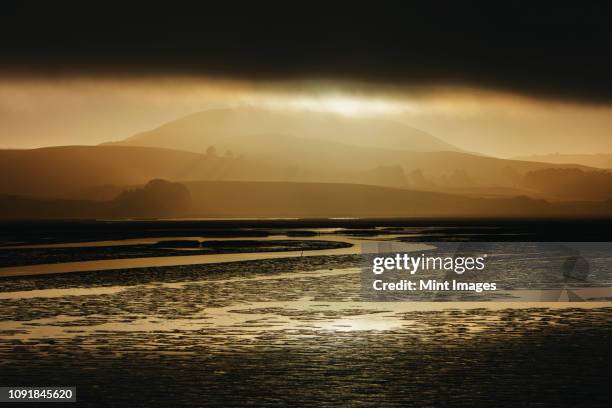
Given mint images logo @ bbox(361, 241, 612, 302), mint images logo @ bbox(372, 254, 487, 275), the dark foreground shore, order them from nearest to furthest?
the dark foreground shore
mint images logo @ bbox(361, 241, 612, 302)
mint images logo @ bbox(372, 254, 487, 275)

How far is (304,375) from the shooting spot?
108 ft

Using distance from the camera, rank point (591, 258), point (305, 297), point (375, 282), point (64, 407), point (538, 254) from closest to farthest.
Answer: point (64, 407) < point (305, 297) < point (375, 282) < point (591, 258) < point (538, 254)

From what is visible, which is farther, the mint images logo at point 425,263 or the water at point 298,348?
the mint images logo at point 425,263

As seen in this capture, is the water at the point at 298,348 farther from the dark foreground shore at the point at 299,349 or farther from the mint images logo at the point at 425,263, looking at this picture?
the mint images logo at the point at 425,263

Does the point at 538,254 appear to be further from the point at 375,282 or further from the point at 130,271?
the point at 130,271

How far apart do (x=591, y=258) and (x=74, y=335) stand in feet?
229

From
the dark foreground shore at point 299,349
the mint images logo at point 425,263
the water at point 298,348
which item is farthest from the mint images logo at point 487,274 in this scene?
the dark foreground shore at point 299,349

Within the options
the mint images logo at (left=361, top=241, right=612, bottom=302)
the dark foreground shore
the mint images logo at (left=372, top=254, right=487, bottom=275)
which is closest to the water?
the dark foreground shore

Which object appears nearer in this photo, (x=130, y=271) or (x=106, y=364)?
(x=106, y=364)

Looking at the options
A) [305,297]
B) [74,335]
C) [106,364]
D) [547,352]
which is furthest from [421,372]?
[305,297]

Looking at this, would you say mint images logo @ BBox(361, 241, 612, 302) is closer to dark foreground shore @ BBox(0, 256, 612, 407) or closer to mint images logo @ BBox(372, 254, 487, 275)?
mint images logo @ BBox(372, 254, 487, 275)

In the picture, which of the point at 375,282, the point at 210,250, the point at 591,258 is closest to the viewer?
the point at 375,282

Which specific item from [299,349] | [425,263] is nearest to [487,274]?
[425,263]

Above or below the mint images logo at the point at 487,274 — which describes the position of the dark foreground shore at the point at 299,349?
below
